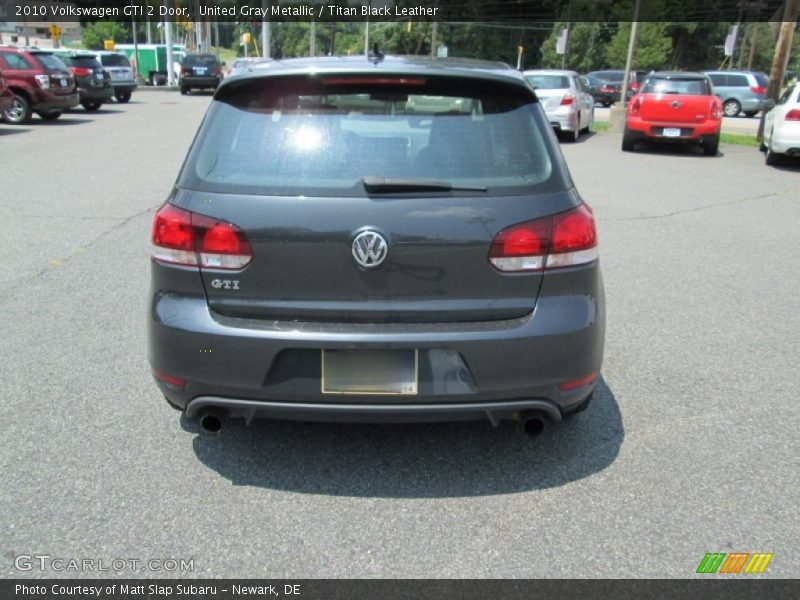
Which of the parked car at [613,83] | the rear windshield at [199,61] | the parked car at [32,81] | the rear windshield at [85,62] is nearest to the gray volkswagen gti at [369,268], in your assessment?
the parked car at [32,81]

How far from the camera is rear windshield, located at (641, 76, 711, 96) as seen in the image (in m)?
15.8

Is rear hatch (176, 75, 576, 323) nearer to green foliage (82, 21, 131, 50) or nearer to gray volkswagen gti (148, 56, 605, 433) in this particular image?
gray volkswagen gti (148, 56, 605, 433)

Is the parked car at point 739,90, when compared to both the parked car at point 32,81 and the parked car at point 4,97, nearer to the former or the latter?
the parked car at point 32,81

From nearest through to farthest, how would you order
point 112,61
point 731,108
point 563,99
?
point 563,99
point 731,108
point 112,61

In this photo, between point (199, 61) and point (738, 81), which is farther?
point (199, 61)

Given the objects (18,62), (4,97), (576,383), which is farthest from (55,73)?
(576,383)

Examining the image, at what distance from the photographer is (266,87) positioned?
307 centimetres

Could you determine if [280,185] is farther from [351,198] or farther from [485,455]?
[485,455]

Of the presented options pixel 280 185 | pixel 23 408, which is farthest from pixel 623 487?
pixel 23 408

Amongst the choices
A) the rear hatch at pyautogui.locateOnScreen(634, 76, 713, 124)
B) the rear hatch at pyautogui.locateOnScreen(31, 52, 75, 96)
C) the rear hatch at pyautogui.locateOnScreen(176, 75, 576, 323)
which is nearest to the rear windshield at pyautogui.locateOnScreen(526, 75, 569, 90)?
the rear hatch at pyautogui.locateOnScreen(634, 76, 713, 124)

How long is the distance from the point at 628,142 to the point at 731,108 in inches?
636

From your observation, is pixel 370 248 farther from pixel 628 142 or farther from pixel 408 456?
pixel 628 142

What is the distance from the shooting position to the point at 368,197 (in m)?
2.79

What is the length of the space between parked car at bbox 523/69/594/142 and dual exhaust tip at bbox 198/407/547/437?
49.0 ft
